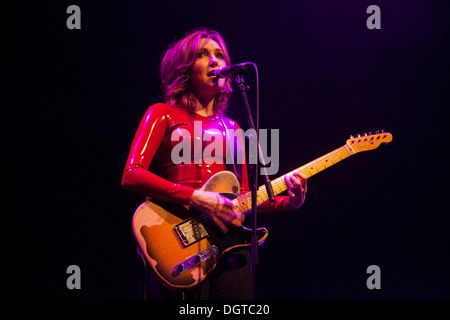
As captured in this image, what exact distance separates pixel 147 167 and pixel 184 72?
77cm

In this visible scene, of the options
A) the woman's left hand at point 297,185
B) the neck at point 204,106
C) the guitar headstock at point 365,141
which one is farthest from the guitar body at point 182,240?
the guitar headstock at point 365,141

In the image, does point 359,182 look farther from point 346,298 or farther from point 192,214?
point 192,214

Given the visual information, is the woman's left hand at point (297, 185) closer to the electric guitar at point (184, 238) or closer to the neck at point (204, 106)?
the electric guitar at point (184, 238)

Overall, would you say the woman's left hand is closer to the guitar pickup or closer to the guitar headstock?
the guitar headstock

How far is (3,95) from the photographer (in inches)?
119

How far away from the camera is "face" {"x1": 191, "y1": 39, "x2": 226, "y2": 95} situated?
7.41 feet

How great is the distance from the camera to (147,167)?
1942 millimetres

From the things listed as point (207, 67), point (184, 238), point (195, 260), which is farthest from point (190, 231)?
point (207, 67)

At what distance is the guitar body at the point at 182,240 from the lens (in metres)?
1.76

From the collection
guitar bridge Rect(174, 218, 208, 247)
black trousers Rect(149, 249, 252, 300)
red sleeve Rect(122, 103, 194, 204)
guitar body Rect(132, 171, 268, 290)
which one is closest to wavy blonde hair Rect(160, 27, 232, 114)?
red sleeve Rect(122, 103, 194, 204)

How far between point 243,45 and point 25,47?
198cm
